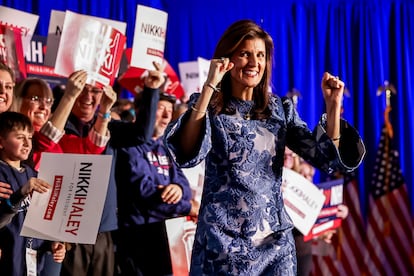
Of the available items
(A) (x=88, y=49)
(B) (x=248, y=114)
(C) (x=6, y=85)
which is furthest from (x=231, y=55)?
A: (A) (x=88, y=49)

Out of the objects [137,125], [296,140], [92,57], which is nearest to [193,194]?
[137,125]

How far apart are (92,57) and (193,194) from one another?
1.13 meters

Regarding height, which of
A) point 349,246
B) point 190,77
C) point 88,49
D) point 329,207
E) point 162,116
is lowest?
point 349,246

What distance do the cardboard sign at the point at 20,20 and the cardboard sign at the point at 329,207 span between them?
215 cm

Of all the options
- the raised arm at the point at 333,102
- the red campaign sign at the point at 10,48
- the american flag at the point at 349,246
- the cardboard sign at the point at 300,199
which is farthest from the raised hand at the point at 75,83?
the american flag at the point at 349,246

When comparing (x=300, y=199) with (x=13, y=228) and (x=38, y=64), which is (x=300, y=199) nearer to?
(x=38, y=64)

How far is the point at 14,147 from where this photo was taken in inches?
113

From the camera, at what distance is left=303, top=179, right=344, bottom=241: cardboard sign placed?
494cm

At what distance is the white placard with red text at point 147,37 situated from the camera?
3.93 m

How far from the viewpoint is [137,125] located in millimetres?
3604

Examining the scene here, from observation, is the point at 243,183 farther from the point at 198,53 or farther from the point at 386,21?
the point at 386,21

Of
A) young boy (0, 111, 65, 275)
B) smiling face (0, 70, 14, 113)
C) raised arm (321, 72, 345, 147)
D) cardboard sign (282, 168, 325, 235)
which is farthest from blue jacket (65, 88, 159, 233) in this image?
raised arm (321, 72, 345, 147)

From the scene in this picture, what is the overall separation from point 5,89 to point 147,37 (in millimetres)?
1048

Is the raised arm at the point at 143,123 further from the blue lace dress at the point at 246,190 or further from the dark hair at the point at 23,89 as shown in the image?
the blue lace dress at the point at 246,190
